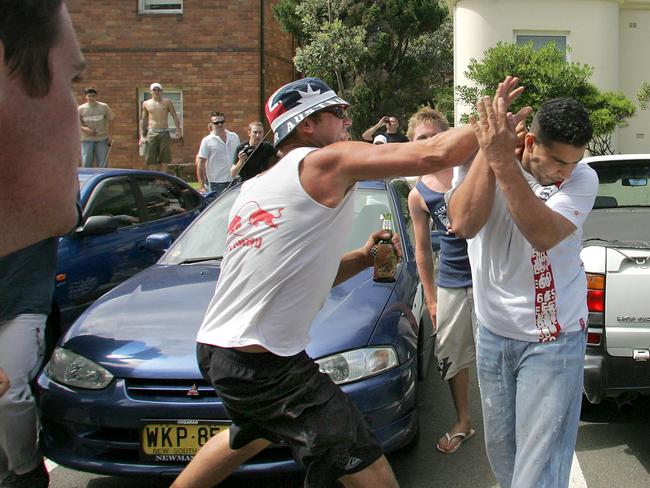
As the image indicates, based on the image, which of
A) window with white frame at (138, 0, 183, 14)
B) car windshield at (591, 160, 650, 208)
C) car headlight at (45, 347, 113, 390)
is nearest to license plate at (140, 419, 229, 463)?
car headlight at (45, 347, 113, 390)

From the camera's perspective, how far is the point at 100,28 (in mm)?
18141

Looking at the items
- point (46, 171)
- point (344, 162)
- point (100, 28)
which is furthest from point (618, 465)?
point (100, 28)

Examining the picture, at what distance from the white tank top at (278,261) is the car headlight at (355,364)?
2.64ft

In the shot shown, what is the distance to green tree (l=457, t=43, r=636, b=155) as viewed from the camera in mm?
11727

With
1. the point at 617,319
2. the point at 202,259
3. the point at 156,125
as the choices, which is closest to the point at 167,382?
the point at 202,259

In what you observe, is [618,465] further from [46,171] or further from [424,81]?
[424,81]

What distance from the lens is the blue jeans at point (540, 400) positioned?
8.22ft

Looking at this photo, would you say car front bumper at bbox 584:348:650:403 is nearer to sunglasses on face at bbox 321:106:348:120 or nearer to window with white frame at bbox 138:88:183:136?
sunglasses on face at bbox 321:106:348:120

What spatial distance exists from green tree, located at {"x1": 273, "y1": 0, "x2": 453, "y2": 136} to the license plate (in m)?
12.8

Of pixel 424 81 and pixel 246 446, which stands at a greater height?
pixel 424 81

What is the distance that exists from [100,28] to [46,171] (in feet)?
60.8

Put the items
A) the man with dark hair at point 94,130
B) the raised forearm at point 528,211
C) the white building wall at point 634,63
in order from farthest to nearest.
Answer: the white building wall at point 634,63
the man with dark hair at point 94,130
the raised forearm at point 528,211

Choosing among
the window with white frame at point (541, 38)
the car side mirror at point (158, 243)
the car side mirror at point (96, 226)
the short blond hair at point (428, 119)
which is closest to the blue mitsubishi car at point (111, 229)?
the car side mirror at point (96, 226)

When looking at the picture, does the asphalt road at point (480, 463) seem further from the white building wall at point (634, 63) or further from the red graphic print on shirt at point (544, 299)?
the white building wall at point (634, 63)
